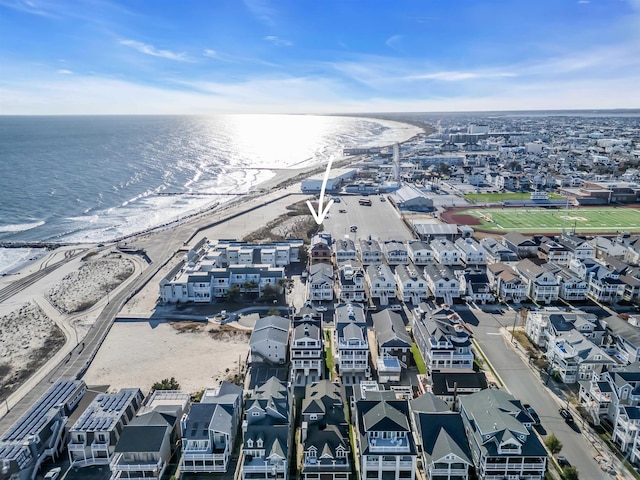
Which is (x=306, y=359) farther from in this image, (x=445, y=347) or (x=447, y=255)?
(x=447, y=255)

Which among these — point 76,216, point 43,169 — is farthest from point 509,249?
point 43,169

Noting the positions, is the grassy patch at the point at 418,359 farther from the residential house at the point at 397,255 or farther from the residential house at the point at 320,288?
the residential house at the point at 397,255

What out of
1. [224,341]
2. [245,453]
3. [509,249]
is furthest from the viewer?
[509,249]

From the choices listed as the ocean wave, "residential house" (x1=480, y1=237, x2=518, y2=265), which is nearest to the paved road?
"residential house" (x1=480, y1=237, x2=518, y2=265)

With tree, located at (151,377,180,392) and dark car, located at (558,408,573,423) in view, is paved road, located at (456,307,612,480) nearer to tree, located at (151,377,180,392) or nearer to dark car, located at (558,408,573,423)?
dark car, located at (558,408,573,423)

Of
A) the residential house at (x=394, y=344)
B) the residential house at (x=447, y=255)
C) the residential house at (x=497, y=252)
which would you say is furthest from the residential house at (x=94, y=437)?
the residential house at (x=497, y=252)

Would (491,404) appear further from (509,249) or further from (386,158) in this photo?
(386,158)
